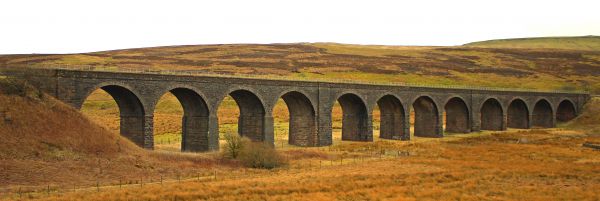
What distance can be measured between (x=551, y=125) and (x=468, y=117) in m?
20.0

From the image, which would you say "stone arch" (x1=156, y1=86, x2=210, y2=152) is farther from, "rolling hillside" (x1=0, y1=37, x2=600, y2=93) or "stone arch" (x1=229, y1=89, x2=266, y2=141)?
"rolling hillside" (x1=0, y1=37, x2=600, y2=93)

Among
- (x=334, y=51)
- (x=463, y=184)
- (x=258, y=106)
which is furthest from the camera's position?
(x=334, y=51)

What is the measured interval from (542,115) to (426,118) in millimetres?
27030

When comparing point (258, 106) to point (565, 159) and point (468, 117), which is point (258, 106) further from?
point (468, 117)

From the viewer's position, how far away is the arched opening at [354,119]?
6500 cm

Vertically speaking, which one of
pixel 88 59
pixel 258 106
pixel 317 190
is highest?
pixel 88 59

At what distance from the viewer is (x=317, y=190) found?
31.2 meters

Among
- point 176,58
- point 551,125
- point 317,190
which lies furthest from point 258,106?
point 176,58

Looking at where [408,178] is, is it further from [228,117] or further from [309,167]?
[228,117]

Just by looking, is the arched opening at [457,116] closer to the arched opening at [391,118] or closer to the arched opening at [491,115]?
Answer: the arched opening at [491,115]

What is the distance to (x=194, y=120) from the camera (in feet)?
170

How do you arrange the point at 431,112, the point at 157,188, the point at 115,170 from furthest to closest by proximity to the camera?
the point at 431,112 → the point at 115,170 → the point at 157,188

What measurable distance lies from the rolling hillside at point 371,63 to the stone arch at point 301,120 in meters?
35.3

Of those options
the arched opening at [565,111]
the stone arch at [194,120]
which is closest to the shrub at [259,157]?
the stone arch at [194,120]
